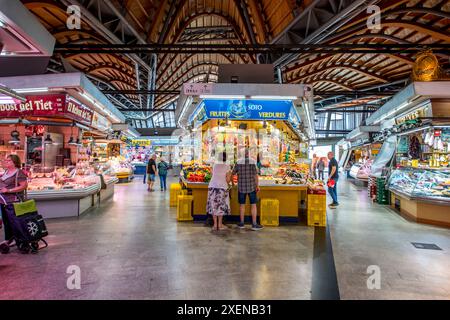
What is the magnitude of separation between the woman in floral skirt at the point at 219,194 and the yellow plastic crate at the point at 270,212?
879mm

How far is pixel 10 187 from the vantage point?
14.0 feet

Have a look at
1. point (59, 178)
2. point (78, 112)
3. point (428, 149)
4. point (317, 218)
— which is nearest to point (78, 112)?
point (78, 112)

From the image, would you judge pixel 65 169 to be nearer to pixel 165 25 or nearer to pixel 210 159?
pixel 210 159

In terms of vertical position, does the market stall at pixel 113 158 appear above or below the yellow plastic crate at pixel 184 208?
above

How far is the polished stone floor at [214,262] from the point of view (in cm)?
298

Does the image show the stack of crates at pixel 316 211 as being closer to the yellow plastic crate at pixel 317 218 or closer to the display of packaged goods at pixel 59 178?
the yellow plastic crate at pixel 317 218

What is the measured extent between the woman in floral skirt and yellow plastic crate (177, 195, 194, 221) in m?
0.83

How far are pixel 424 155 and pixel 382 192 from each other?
1679mm

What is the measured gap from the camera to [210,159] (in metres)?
8.45

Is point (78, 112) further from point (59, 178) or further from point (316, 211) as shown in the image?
point (316, 211)

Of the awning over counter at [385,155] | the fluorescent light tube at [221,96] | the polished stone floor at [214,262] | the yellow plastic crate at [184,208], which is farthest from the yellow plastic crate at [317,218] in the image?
the awning over counter at [385,155]

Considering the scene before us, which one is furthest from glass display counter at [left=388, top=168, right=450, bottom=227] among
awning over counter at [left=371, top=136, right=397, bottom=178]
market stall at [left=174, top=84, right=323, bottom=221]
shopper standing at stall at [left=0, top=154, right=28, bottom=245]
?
shopper standing at stall at [left=0, top=154, right=28, bottom=245]

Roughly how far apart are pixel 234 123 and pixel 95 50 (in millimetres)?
6584
